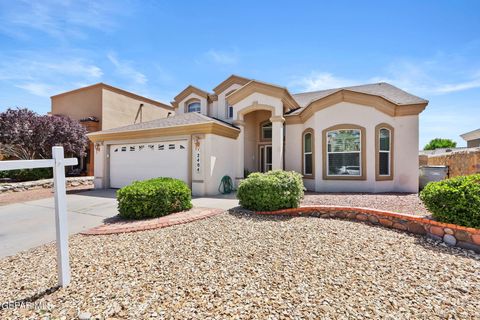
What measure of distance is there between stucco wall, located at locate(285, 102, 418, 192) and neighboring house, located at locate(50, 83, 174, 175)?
17284mm

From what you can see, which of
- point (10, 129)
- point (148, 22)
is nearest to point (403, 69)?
point (148, 22)

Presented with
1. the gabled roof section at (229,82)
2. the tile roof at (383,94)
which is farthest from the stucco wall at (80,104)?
the tile roof at (383,94)

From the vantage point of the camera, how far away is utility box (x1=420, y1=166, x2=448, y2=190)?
34.0 feet

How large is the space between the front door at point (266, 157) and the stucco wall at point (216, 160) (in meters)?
3.10

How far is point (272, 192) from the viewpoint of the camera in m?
6.54

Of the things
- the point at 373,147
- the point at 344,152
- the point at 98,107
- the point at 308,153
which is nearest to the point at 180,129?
the point at 308,153

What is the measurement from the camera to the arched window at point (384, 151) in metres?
10.1

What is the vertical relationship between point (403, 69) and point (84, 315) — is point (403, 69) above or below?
above

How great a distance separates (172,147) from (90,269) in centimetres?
807

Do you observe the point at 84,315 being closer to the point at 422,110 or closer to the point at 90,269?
the point at 90,269

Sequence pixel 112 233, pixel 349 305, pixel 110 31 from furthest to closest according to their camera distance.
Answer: pixel 110 31, pixel 112 233, pixel 349 305

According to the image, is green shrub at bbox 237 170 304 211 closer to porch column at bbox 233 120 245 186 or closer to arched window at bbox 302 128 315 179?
arched window at bbox 302 128 315 179

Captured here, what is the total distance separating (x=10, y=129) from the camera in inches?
533

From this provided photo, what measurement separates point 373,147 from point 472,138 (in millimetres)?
18156
